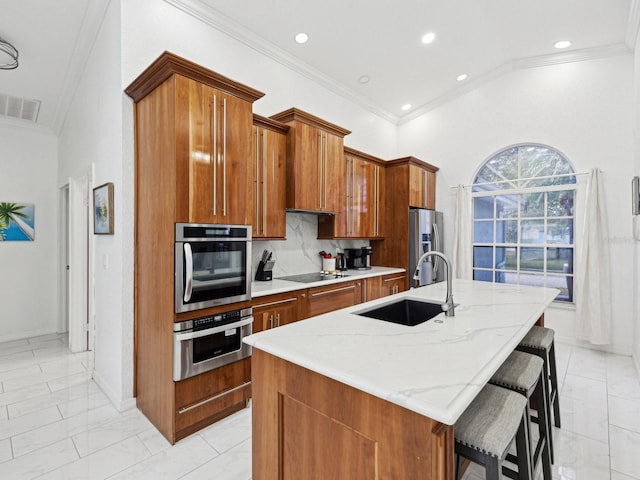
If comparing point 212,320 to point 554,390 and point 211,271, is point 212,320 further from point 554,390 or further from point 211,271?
point 554,390

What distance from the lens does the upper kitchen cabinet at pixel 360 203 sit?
408cm

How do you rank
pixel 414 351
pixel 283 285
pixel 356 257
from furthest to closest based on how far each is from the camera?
pixel 356 257 → pixel 283 285 → pixel 414 351

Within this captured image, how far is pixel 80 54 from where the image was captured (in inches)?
127

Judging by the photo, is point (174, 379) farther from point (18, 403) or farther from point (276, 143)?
point (276, 143)

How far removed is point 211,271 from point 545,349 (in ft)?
7.48

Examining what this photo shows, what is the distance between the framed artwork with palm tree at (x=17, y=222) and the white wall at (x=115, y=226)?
1.90 meters

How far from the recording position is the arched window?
14.0ft

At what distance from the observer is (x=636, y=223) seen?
132 inches

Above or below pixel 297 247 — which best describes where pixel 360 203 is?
above

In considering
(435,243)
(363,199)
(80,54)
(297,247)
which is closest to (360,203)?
(363,199)

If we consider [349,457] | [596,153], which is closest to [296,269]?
[349,457]

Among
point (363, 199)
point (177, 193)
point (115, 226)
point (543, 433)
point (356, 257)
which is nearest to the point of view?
point (543, 433)

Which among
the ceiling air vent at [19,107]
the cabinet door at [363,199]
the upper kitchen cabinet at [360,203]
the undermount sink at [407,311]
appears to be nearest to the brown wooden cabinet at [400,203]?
the upper kitchen cabinet at [360,203]

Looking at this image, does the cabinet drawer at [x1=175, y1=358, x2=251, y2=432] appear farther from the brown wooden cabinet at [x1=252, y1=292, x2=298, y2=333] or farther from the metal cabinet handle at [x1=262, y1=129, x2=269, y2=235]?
the metal cabinet handle at [x1=262, y1=129, x2=269, y2=235]
